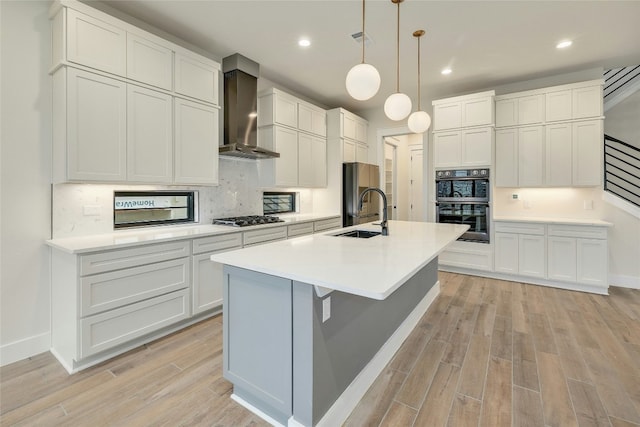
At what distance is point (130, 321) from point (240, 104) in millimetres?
2601

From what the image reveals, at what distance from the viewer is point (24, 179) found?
7.53 feet

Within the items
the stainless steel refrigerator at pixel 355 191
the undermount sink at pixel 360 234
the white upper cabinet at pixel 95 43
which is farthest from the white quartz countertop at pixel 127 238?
the stainless steel refrigerator at pixel 355 191

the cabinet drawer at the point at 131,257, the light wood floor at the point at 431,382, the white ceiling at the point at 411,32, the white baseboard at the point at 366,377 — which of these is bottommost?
the light wood floor at the point at 431,382

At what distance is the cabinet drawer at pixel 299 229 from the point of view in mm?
4054

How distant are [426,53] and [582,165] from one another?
2.58m

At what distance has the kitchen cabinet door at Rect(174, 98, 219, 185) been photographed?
9.67ft

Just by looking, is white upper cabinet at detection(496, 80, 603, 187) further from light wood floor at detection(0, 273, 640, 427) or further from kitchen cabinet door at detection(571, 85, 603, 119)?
light wood floor at detection(0, 273, 640, 427)

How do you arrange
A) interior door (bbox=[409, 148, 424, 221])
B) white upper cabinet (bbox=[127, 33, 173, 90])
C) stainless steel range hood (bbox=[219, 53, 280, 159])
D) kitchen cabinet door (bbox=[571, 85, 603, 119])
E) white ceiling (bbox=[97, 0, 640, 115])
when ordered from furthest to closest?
interior door (bbox=[409, 148, 424, 221]) < kitchen cabinet door (bbox=[571, 85, 603, 119]) < stainless steel range hood (bbox=[219, 53, 280, 159]) < white ceiling (bbox=[97, 0, 640, 115]) < white upper cabinet (bbox=[127, 33, 173, 90])

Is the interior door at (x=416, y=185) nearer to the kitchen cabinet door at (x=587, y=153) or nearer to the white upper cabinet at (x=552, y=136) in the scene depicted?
the white upper cabinet at (x=552, y=136)

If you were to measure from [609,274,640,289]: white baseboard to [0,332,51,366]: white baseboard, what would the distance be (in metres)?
6.36

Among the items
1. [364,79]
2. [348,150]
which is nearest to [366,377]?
[364,79]

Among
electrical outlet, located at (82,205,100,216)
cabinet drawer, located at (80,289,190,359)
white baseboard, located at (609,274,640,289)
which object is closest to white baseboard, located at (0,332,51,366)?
cabinet drawer, located at (80,289,190,359)

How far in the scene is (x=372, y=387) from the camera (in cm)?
197

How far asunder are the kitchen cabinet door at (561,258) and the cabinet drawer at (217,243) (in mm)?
4037
